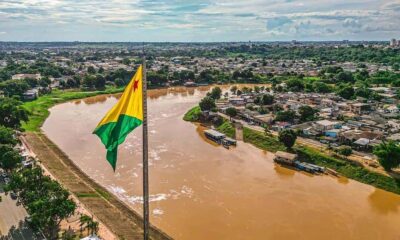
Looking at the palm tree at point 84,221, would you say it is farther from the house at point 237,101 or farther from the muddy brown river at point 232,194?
the house at point 237,101

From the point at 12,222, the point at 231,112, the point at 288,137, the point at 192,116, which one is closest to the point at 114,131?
the point at 12,222

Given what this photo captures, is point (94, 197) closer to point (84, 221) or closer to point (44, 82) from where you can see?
point (84, 221)

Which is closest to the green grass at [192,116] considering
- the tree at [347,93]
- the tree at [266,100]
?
the tree at [266,100]

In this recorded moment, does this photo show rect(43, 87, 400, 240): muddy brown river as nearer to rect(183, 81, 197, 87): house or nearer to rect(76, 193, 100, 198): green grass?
rect(76, 193, 100, 198): green grass

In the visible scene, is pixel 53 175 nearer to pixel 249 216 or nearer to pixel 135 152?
pixel 135 152

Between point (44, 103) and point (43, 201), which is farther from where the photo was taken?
point (44, 103)

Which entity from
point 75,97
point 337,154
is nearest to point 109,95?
point 75,97
